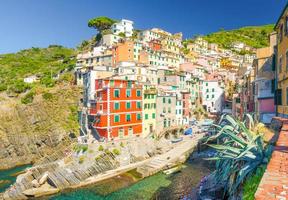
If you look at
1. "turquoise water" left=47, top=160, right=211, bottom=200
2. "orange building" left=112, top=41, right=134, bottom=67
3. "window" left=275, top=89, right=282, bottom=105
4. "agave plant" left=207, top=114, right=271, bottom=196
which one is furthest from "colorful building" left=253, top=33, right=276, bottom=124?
"orange building" left=112, top=41, right=134, bottom=67

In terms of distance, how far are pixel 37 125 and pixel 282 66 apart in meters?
49.1

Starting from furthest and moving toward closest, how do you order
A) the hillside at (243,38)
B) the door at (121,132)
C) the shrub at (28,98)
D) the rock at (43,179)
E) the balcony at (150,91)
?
the hillside at (243,38) → the shrub at (28,98) → the balcony at (150,91) → the door at (121,132) → the rock at (43,179)

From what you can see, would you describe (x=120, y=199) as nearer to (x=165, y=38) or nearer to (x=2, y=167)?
(x=2, y=167)

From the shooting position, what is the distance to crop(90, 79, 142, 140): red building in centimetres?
4456

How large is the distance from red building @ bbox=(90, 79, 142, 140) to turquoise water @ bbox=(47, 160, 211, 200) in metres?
11.1

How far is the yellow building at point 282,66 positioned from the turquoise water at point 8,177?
122 ft

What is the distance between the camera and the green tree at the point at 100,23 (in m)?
110

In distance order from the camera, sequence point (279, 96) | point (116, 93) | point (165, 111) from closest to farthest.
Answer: point (279, 96)
point (116, 93)
point (165, 111)

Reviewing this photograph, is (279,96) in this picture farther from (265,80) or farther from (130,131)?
(130,131)

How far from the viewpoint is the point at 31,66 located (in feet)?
312

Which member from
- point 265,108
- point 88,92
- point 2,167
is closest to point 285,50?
point 265,108

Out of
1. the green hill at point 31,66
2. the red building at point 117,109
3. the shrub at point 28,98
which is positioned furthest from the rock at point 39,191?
the green hill at point 31,66

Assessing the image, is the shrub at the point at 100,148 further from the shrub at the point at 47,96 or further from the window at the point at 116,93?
the shrub at the point at 47,96

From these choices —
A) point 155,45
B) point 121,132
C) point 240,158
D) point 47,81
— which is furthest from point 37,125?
point 240,158
